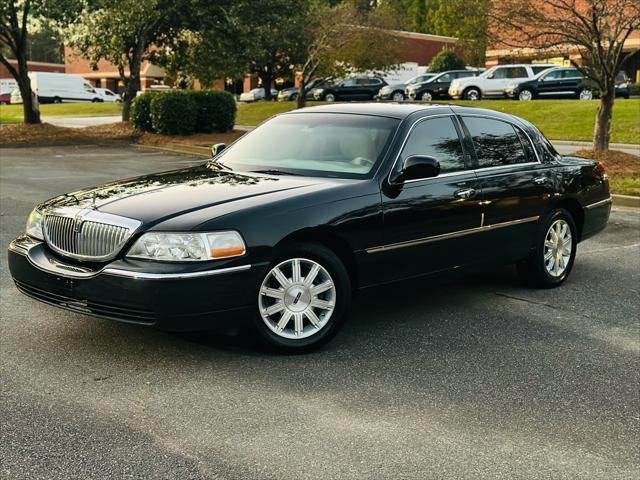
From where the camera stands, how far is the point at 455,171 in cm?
621

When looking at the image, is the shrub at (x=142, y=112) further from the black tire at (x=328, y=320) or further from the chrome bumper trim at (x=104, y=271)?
the black tire at (x=328, y=320)

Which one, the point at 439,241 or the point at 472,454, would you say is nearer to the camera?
the point at 472,454

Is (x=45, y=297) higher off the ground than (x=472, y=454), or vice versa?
(x=45, y=297)

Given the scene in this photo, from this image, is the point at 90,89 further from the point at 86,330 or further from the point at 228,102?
the point at 86,330

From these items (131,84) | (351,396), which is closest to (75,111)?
(131,84)

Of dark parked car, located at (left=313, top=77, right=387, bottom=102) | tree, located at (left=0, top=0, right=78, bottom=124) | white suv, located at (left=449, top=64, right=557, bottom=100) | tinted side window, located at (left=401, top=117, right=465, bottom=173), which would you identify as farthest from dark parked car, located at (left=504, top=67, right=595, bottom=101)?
tinted side window, located at (left=401, top=117, right=465, bottom=173)

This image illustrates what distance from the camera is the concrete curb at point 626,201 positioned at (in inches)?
478

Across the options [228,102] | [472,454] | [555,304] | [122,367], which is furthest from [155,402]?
[228,102]

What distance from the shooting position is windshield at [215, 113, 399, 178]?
5812 mm

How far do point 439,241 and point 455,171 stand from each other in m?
0.62

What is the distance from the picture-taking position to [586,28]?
15.6 meters

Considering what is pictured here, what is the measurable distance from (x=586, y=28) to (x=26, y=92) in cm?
1793

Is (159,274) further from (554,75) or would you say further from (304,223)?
(554,75)

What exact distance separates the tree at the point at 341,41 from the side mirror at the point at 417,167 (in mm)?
27022
